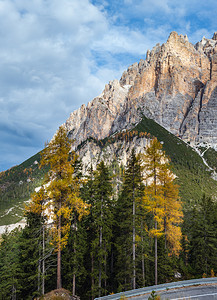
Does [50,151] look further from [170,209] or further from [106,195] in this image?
[170,209]

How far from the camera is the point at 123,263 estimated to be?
19.0 m

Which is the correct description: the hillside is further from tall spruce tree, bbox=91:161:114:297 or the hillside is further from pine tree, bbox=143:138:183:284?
tall spruce tree, bbox=91:161:114:297

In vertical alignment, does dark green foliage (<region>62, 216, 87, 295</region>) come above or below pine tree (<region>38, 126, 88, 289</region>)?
below

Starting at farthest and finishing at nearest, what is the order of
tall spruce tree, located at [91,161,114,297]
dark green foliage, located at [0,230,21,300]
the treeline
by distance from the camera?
dark green foliage, located at [0,230,21,300]
tall spruce tree, located at [91,161,114,297]
the treeline

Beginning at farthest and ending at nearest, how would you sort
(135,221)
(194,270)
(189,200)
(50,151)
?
1. (189,200)
2. (194,270)
3. (135,221)
4. (50,151)

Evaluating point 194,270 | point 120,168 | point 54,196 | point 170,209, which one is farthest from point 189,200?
point 54,196

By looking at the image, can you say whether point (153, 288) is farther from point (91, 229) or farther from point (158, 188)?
point (91, 229)

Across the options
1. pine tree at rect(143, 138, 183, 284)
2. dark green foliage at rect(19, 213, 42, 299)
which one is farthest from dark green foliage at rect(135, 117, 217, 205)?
dark green foliage at rect(19, 213, 42, 299)

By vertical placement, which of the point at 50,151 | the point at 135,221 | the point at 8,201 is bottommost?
the point at 8,201

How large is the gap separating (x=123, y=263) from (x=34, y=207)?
11348 millimetres

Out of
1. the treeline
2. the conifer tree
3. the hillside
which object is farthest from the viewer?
the hillside

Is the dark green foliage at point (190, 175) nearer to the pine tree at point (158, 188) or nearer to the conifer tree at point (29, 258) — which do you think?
the pine tree at point (158, 188)

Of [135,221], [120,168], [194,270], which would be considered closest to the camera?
[135,221]

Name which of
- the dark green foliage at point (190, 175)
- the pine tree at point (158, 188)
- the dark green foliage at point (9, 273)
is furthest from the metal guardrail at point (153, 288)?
the dark green foliage at point (190, 175)
